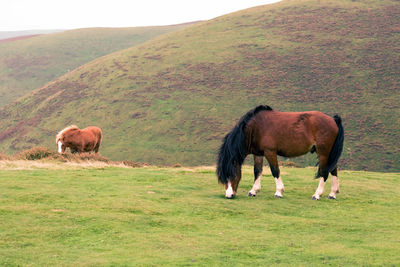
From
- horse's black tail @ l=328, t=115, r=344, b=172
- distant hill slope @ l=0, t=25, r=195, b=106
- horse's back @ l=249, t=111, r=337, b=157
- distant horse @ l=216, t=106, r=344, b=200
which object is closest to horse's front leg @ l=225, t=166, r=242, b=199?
distant horse @ l=216, t=106, r=344, b=200

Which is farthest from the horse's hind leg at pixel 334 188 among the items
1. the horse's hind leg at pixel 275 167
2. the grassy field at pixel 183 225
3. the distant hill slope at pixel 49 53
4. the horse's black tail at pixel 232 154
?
the distant hill slope at pixel 49 53

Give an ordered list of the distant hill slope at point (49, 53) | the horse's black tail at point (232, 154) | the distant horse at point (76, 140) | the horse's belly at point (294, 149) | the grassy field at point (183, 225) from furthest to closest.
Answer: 1. the distant hill slope at point (49, 53)
2. the distant horse at point (76, 140)
3. the horse's belly at point (294, 149)
4. the horse's black tail at point (232, 154)
5. the grassy field at point (183, 225)

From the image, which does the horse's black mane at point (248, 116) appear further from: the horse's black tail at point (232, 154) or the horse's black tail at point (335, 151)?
the horse's black tail at point (335, 151)

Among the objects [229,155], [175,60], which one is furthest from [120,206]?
[175,60]

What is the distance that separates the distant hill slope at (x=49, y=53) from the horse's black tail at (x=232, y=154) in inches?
3068

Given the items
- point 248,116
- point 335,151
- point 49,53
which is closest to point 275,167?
point 248,116

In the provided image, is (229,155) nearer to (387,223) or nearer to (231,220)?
(231,220)

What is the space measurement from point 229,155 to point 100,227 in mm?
4981

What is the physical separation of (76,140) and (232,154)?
1332 cm

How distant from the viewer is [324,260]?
7715 mm

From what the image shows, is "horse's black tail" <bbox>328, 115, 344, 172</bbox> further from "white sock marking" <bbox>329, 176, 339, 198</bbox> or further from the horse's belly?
the horse's belly

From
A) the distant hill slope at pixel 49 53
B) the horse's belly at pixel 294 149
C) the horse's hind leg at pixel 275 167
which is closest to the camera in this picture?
the horse's hind leg at pixel 275 167

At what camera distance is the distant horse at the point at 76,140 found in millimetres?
23516

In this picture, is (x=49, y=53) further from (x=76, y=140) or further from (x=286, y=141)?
(x=286, y=141)
